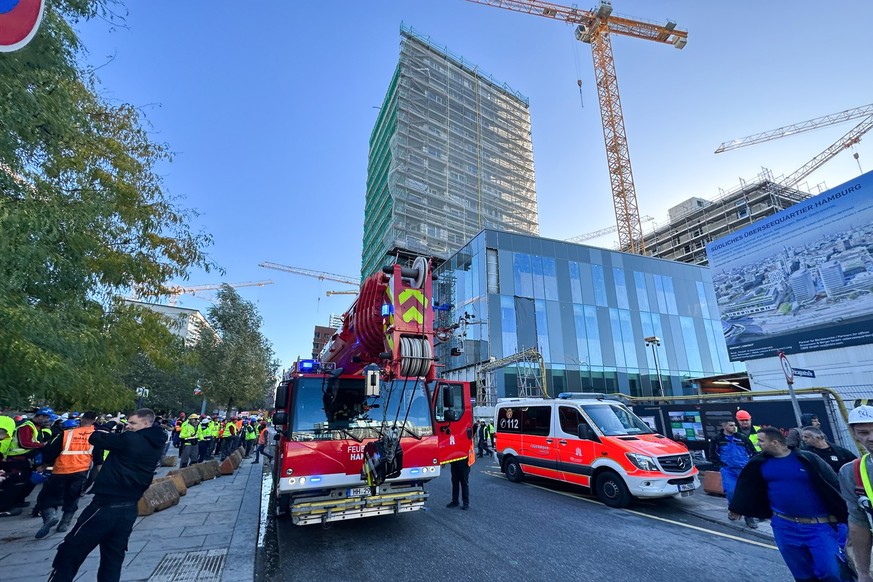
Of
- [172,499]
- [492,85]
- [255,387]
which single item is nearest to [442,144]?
[492,85]

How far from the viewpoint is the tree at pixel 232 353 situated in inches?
1063

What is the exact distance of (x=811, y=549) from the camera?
3025 mm

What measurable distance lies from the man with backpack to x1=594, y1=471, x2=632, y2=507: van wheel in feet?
18.4

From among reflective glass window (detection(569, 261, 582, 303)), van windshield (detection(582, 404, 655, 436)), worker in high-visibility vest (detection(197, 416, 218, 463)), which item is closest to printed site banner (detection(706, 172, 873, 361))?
van windshield (detection(582, 404, 655, 436))

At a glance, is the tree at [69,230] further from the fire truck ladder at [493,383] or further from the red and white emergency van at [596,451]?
the fire truck ladder at [493,383]

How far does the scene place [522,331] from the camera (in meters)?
29.5

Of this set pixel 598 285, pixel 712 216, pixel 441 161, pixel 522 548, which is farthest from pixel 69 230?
pixel 712 216

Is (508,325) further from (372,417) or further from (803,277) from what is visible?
(372,417)

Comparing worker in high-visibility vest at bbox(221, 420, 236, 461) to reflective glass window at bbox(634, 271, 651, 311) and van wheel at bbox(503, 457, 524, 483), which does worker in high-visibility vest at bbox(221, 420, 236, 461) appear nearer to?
van wheel at bbox(503, 457, 524, 483)

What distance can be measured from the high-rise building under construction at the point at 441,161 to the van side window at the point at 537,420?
30.8m

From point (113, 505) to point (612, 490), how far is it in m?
8.41

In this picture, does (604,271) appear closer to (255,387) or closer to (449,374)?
(449,374)

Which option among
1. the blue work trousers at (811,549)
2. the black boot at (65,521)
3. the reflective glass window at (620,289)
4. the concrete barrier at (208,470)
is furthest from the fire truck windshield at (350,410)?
the reflective glass window at (620,289)

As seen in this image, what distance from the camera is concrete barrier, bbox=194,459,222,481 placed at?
34.3ft
